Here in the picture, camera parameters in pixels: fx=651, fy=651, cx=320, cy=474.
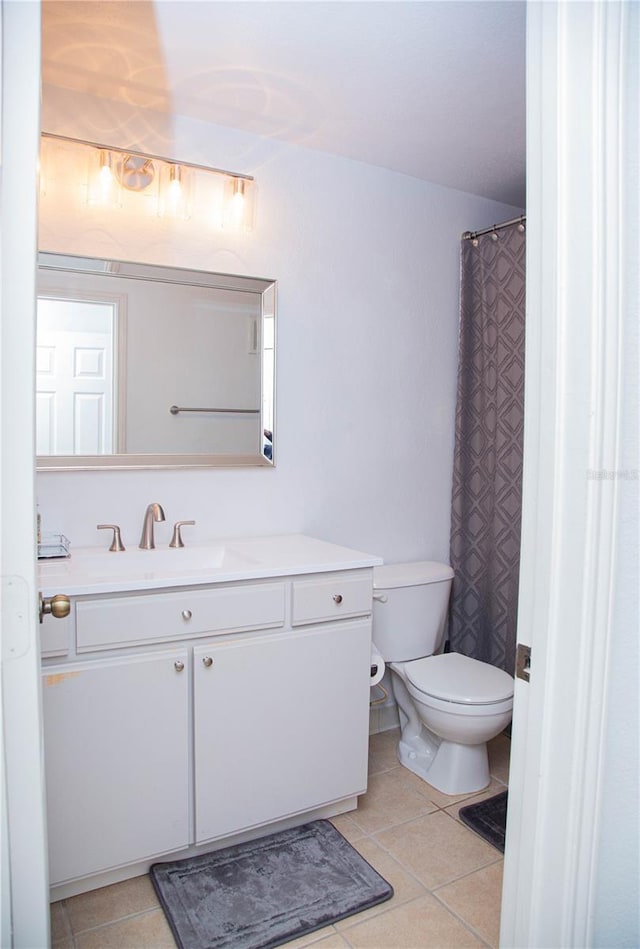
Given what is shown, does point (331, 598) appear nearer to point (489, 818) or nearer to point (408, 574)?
point (408, 574)

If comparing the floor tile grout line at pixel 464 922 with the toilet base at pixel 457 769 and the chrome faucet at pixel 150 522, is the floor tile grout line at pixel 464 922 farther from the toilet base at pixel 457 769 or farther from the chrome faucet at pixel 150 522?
the chrome faucet at pixel 150 522

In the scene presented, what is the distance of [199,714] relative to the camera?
71.6 inches

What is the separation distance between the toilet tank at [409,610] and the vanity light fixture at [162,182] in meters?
1.44

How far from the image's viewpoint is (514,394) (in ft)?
8.82

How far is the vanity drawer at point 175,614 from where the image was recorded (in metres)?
1.68

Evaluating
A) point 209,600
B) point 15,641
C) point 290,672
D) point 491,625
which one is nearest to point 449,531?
point 491,625

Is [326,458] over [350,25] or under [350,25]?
under

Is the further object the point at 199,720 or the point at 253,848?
the point at 253,848

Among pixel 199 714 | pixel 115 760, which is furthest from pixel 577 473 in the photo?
pixel 115 760

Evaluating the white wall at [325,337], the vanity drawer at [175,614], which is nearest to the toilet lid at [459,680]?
the white wall at [325,337]

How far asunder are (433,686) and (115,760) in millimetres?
1102

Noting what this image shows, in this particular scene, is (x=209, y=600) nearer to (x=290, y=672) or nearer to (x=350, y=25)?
(x=290, y=672)

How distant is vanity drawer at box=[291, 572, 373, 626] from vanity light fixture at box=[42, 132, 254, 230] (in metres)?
1.29

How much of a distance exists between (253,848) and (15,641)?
147cm
